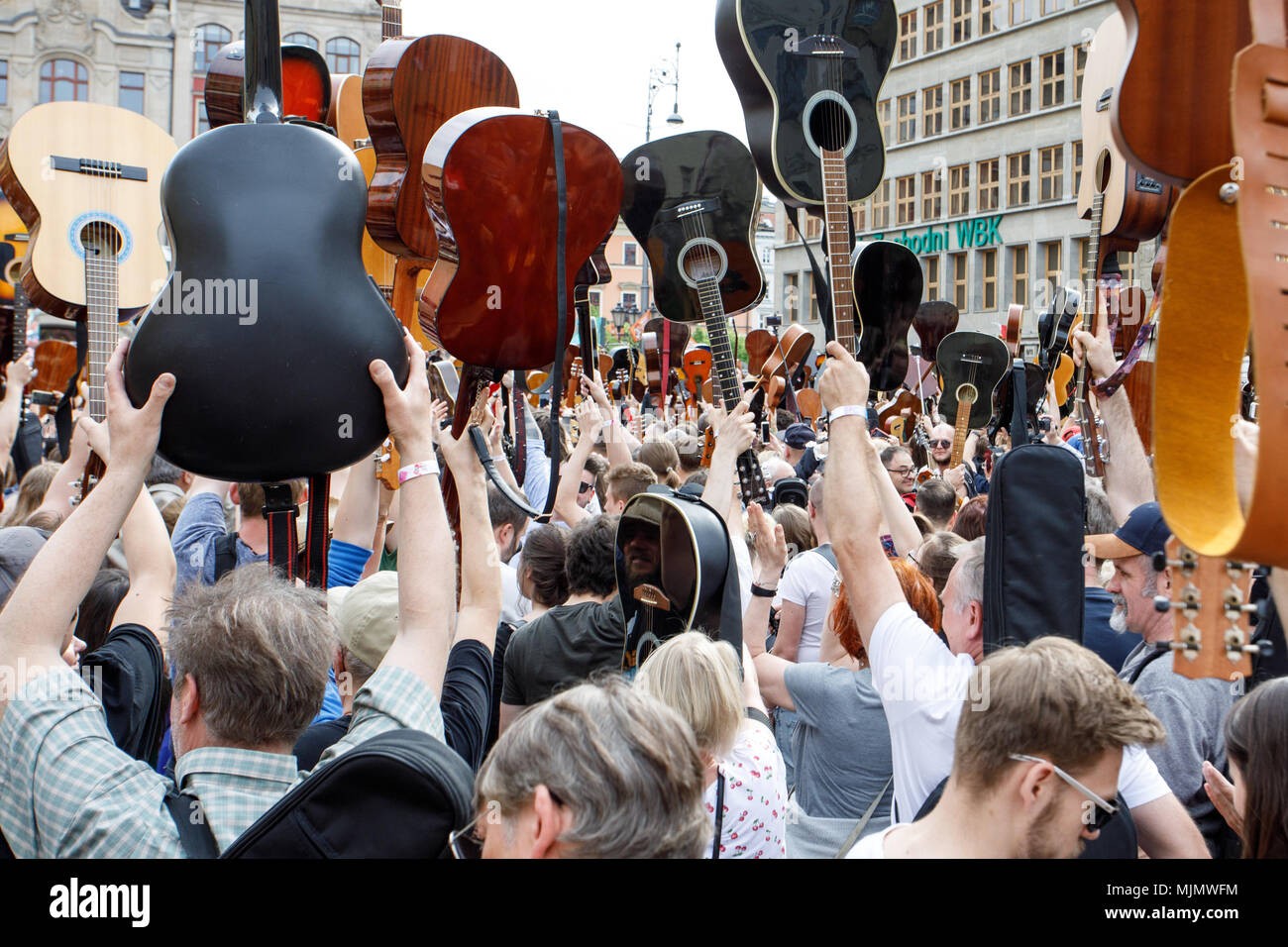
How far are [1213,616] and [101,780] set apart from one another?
1.68m

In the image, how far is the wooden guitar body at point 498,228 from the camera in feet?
9.26

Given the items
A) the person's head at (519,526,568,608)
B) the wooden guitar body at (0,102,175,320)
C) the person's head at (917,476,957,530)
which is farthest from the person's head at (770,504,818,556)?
the wooden guitar body at (0,102,175,320)

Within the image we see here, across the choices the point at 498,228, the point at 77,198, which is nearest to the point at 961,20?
the point at 77,198

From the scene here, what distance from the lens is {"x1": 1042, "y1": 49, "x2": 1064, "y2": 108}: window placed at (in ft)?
119

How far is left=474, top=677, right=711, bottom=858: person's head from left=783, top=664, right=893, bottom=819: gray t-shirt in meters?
1.59

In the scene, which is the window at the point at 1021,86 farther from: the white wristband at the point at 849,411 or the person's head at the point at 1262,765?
the person's head at the point at 1262,765

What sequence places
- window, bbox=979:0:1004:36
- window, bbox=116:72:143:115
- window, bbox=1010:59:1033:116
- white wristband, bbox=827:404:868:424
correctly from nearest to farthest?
white wristband, bbox=827:404:868:424 → window, bbox=1010:59:1033:116 → window, bbox=979:0:1004:36 → window, bbox=116:72:143:115

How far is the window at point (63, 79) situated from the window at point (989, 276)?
31.7 meters

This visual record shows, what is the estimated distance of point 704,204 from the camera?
4.63m

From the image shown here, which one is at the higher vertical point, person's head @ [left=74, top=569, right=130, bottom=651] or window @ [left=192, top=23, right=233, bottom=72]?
window @ [left=192, top=23, right=233, bottom=72]

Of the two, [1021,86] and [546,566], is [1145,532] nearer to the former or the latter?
[546,566]

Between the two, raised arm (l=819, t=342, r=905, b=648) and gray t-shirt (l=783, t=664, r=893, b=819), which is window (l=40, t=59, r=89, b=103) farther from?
raised arm (l=819, t=342, r=905, b=648)

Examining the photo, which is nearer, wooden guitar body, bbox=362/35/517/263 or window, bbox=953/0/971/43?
wooden guitar body, bbox=362/35/517/263
